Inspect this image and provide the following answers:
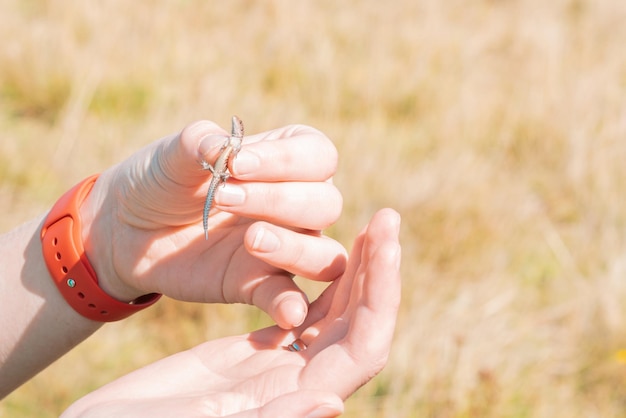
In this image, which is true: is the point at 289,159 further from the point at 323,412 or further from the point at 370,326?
the point at 323,412

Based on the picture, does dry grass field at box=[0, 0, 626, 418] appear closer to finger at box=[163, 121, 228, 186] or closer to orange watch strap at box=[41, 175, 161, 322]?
orange watch strap at box=[41, 175, 161, 322]

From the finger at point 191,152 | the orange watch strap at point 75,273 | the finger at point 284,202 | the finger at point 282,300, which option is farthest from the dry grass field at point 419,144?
the finger at point 191,152

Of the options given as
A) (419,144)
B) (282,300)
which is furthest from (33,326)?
(419,144)

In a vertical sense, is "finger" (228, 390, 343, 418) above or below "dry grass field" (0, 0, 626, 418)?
above

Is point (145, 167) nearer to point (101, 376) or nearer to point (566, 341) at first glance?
point (101, 376)

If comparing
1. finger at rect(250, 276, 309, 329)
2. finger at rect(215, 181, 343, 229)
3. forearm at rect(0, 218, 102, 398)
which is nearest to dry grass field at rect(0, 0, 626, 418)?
forearm at rect(0, 218, 102, 398)

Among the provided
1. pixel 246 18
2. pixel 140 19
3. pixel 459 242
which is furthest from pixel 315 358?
pixel 246 18

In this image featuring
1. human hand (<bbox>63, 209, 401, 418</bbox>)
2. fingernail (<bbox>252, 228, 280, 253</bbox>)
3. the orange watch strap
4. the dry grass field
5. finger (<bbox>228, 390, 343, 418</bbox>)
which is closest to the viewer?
finger (<bbox>228, 390, 343, 418</bbox>)
